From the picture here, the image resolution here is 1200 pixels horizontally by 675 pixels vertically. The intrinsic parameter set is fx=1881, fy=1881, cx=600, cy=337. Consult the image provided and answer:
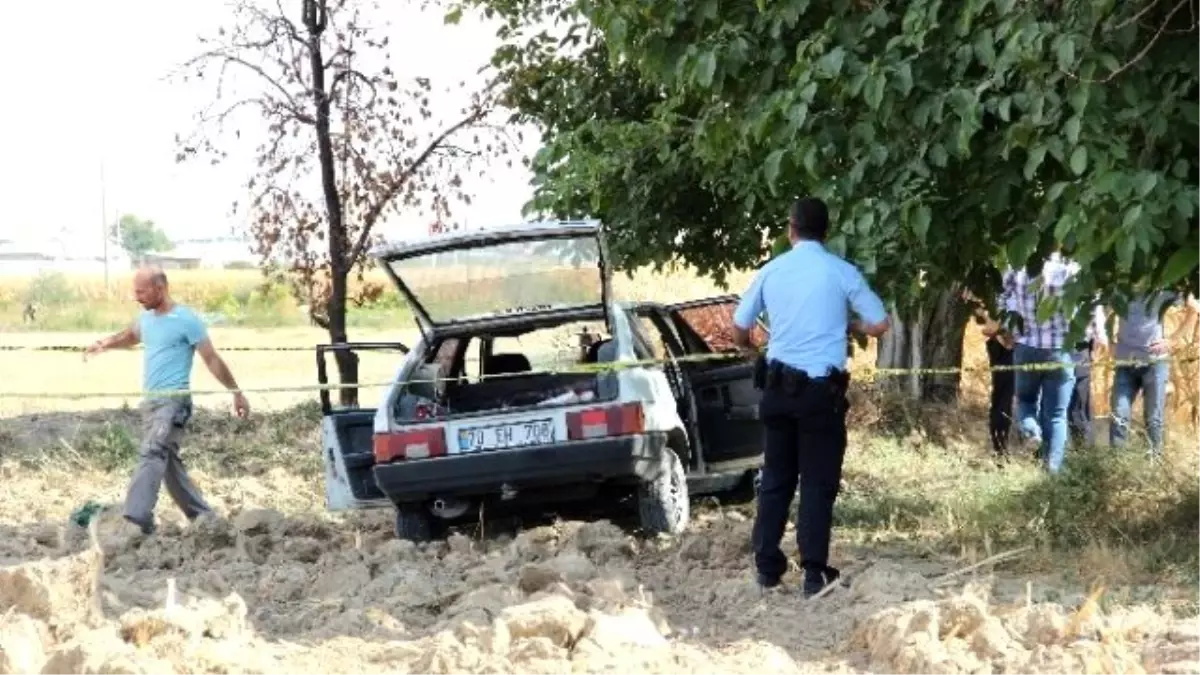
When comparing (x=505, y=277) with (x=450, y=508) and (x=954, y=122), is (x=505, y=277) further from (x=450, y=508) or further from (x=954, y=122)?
(x=954, y=122)

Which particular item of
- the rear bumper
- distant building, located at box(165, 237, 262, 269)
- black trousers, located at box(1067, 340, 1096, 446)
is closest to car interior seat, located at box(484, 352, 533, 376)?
the rear bumper

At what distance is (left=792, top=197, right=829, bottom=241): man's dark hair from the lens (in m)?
8.20

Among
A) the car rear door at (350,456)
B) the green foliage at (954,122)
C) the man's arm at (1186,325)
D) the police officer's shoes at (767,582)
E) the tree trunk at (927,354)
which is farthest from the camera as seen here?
the tree trunk at (927,354)

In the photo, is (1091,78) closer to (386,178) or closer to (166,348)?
(166,348)

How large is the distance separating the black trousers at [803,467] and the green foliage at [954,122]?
96cm

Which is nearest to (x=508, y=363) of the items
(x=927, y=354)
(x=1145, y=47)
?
(x=1145, y=47)

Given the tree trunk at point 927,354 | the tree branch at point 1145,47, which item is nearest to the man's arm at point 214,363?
the tree branch at point 1145,47

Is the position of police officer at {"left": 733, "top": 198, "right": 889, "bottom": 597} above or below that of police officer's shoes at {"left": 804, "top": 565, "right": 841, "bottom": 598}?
above

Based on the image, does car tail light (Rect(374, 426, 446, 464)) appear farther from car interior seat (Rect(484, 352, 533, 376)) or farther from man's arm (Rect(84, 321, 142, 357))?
man's arm (Rect(84, 321, 142, 357))

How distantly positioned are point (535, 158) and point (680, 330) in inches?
123

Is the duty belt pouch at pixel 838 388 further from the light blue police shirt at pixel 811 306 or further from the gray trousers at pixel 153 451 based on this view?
the gray trousers at pixel 153 451

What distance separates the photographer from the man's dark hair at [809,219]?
8.20 m

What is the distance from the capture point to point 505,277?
34.5ft

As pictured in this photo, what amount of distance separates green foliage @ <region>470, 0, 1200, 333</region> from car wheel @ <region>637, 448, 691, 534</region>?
1694 mm
